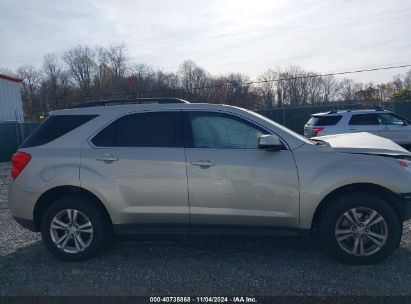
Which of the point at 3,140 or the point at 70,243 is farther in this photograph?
the point at 3,140

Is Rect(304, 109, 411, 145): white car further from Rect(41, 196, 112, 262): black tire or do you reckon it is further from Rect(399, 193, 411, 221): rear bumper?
Rect(41, 196, 112, 262): black tire

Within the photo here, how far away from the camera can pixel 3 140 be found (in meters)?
17.1

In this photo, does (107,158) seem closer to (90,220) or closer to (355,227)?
(90,220)

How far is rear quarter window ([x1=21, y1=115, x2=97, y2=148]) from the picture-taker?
4.12 m

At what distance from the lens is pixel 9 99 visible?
79.7ft

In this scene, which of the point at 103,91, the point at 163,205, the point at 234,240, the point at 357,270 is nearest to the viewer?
the point at 357,270

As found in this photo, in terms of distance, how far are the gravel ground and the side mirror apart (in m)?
1.34

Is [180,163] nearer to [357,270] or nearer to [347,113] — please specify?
[357,270]

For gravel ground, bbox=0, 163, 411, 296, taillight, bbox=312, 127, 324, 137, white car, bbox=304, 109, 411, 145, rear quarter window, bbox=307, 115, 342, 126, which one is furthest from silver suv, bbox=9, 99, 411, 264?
rear quarter window, bbox=307, 115, 342, 126

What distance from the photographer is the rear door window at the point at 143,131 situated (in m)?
3.99

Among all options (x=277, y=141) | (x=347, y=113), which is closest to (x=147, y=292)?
(x=277, y=141)

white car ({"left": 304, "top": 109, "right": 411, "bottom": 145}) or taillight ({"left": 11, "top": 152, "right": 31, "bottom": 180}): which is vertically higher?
taillight ({"left": 11, "top": 152, "right": 31, "bottom": 180})

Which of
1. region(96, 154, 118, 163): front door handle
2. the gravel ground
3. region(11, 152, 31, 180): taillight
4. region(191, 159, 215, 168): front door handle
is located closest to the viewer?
the gravel ground

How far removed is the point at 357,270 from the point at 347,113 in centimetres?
966
